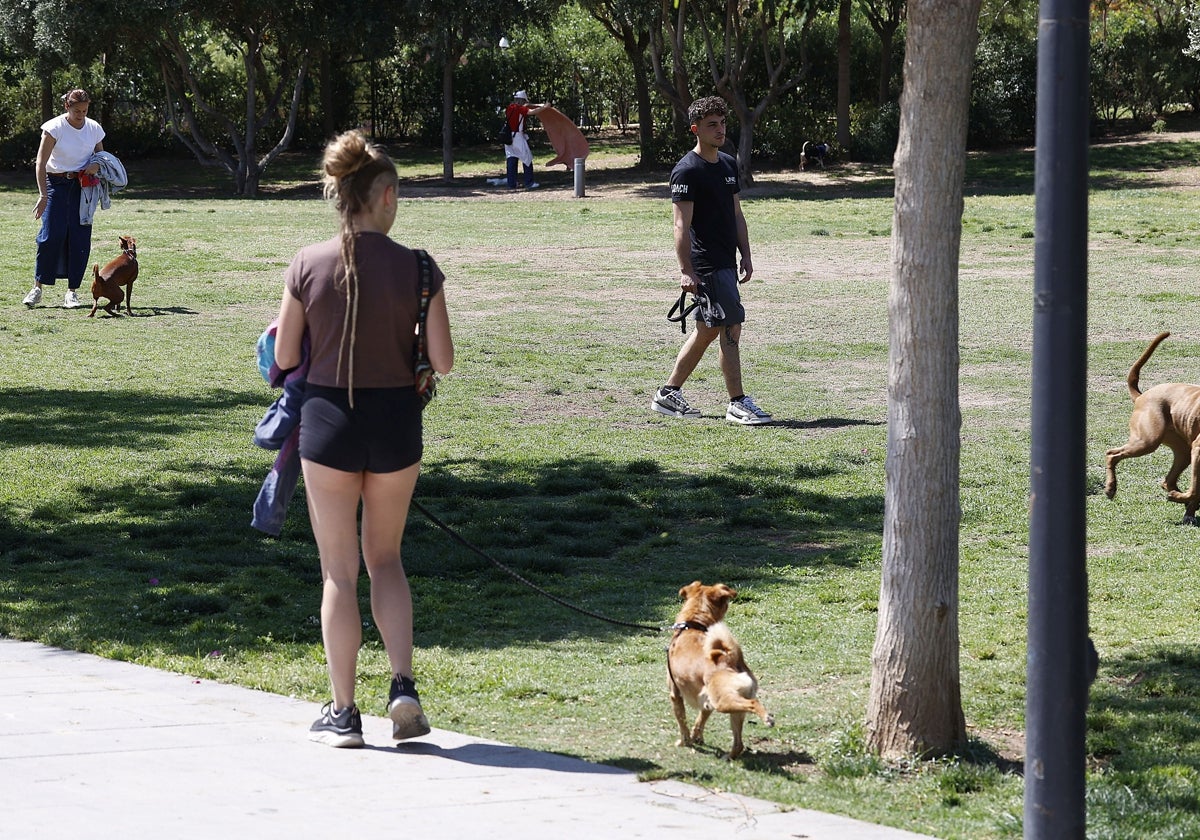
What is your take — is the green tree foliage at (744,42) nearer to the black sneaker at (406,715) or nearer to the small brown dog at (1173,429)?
the small brown dog at (1173,429)

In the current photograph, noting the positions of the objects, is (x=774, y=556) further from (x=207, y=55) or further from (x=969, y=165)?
(x=207, y=55)

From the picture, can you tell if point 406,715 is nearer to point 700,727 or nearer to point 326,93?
point 700,727

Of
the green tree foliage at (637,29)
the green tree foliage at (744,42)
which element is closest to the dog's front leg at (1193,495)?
the green tree foliage at (744,42)

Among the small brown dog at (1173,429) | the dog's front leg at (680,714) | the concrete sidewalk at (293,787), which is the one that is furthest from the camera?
the small brown dog at (1173,429)

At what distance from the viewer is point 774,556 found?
26.5 ft

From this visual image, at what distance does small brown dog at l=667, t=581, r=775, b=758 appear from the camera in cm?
477

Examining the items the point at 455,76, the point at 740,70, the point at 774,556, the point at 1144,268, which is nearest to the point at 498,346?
the point at 774,556

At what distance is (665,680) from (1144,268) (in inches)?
567

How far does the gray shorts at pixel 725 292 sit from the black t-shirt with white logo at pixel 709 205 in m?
0.05

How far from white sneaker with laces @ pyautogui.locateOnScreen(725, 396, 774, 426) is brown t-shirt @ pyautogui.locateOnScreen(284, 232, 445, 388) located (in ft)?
21.3

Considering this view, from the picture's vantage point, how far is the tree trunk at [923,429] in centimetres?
494

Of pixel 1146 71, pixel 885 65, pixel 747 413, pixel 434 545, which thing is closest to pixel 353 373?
pixel 434 545

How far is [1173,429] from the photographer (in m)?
8.65

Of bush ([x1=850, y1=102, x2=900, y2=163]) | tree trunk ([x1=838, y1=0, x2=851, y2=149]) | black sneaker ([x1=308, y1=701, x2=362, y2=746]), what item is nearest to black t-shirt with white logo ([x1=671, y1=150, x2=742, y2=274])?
black sneaker ([x1=308, y1=701, x2=362, y2=746])
